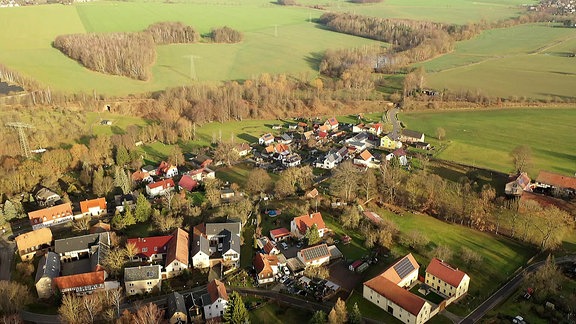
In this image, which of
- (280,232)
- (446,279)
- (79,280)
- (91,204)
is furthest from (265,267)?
(91,204)

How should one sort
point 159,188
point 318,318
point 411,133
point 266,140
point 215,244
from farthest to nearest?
point 266,140 → point 411,133 → point 159,188 → point 215,244 → point 318,318

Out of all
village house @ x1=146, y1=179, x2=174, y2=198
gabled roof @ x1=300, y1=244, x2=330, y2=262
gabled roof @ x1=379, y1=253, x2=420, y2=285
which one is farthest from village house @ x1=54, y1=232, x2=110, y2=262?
gabled roof @ x1=379, y1=253, x2=420, y2=285

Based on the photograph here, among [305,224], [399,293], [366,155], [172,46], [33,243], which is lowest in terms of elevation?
[33,243]

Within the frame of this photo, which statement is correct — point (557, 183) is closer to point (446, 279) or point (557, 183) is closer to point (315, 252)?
point (446, 279)

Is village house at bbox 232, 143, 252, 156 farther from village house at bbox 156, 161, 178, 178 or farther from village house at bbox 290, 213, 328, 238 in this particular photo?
village house at bbox 290, 213, 328, 238

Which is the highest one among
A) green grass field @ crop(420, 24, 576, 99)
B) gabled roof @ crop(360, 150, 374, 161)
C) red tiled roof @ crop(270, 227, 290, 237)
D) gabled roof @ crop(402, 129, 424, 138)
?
green grass field @ crop(420, 24, 576, 99)

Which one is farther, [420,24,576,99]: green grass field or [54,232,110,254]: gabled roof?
[420,24,576,99]: green grass field

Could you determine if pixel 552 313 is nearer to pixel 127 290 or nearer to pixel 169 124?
pixel 127 290
